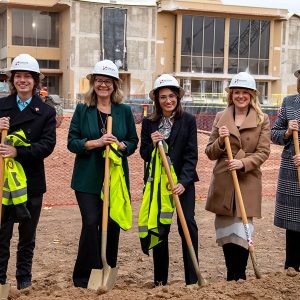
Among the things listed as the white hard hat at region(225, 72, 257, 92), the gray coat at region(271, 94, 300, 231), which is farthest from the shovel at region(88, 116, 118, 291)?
the gray coat at region(271, 94, 300, 231)

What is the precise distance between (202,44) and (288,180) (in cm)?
3969

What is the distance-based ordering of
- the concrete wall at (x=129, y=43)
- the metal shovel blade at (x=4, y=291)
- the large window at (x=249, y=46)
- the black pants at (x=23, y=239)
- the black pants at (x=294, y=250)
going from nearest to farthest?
the metal shovel blade at (x=4, y=291)
the black pants at (x=23, y=239)
the black pants at (x=294, y=250)
the concrete wall at (x=129, y=43)
the large window at (x=249, y=46)

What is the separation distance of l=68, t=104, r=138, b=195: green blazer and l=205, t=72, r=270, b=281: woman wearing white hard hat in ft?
2.59

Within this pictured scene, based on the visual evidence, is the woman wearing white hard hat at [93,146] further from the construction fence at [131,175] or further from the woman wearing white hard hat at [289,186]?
the construction fence at [131,175]

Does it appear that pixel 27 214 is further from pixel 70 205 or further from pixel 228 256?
pixel 70 205

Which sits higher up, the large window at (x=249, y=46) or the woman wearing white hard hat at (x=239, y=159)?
the large window at (x=249, y=46)

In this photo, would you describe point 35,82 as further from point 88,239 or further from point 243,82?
point 243,82

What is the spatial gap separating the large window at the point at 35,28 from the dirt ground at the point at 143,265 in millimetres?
32961

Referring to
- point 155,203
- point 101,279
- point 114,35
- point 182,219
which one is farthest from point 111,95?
point 114,35

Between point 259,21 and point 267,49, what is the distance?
236 cm

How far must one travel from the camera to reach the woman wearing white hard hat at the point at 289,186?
4.83 metres

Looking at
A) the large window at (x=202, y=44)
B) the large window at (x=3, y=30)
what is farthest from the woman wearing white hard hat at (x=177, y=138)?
the large window at (x=3, y=30)

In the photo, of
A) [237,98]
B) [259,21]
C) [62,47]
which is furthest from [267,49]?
[237,98]

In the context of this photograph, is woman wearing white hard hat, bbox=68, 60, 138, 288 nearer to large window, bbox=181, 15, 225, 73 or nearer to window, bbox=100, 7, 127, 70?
window, bbox=100, 7, 127, 70
